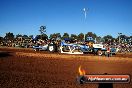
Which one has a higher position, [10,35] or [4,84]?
[10,35]

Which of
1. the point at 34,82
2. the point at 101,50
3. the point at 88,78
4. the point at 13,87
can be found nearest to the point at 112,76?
the point at 88,78

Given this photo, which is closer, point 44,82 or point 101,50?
point 44,82

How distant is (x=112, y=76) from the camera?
10.5 feet

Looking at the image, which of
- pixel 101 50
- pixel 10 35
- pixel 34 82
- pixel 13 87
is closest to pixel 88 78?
pixel 13 87

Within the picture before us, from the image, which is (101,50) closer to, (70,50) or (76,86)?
(70,50)

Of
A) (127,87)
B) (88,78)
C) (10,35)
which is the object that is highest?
(10,35)

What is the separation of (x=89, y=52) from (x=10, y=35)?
243 feet

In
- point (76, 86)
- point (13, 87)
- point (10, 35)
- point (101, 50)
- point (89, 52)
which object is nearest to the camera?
point (13, 87)

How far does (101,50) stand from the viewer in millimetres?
31906

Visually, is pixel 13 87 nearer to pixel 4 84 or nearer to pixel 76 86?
pixel 4 84

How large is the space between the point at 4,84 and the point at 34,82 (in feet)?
4.17

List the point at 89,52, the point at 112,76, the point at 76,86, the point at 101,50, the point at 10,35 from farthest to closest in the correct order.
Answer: the point at 10,35, the point at 89,52, the point at 101,50, the point at 76,86, the point at 112,76

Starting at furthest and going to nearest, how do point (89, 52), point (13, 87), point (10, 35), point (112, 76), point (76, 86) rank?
point (10, 35)
point (89, 52)
point (76, 86)
point (13, 87)
point (112, 76)

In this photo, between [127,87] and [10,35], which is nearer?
[127,87]
